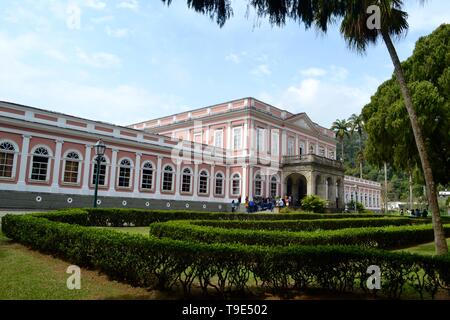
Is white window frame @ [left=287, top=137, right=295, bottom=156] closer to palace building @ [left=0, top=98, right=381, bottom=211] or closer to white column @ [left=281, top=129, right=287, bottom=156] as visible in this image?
palace building @ [left=0, top=98, right=381, bottom=211]

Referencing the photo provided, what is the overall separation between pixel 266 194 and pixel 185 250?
28347 millimetres

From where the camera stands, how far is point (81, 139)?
2291 centimetres

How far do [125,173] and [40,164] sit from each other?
19.1 feet

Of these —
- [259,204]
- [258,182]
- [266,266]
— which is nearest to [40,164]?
[259,204]

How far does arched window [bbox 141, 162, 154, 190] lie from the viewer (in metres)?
26.3

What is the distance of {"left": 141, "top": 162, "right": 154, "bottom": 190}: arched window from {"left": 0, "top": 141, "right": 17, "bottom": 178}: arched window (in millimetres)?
8853

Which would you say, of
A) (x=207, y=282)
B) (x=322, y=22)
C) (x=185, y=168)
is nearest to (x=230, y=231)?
(x=207, y=282)

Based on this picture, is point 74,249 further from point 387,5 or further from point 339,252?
point 387,5

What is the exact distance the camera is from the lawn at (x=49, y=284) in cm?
533

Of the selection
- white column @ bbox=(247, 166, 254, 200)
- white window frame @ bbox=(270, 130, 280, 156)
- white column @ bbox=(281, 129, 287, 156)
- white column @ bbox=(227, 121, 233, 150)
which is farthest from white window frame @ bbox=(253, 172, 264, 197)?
white column @ bbox=(281, 129, 287, 156)

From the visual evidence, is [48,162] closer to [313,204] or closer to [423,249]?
[313,204]

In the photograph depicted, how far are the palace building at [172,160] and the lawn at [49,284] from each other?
14.4m

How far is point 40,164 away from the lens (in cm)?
2100
